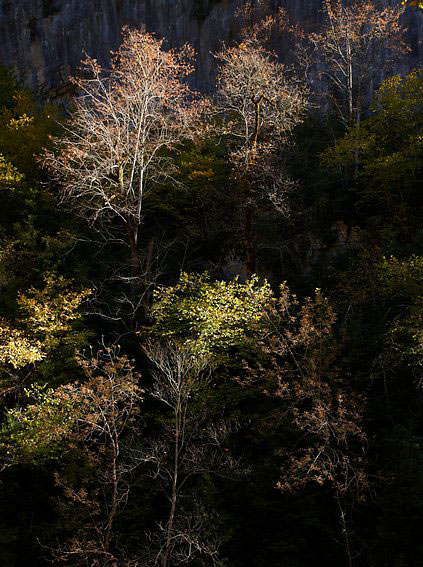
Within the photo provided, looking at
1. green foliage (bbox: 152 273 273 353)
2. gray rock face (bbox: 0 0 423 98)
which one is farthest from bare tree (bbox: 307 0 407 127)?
green foliage (bbox: 152 273 273 353)

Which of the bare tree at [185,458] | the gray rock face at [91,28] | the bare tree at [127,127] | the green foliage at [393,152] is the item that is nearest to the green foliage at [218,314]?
the bare tree at [185,458]

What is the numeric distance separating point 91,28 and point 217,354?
3254cm

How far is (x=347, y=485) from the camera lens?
26.9 ft

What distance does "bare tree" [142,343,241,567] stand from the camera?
8281 millimetres

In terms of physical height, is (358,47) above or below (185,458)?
above

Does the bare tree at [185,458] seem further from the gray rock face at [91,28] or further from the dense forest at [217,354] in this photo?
the gray rock face at [91,28]

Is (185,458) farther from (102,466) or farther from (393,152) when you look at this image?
(393,152)

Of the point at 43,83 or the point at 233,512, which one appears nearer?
the point at 233,512

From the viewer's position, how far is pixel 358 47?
17984 mm

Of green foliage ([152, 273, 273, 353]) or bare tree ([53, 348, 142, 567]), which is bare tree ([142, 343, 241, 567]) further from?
green foliage ([152, 273, 273, 353])

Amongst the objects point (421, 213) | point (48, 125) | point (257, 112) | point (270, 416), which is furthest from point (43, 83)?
point (270, 416)

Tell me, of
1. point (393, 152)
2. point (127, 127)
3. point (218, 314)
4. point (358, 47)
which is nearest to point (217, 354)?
point (218, 314)

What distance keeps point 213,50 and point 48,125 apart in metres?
12.6

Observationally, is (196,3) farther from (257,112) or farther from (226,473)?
(226,473)
